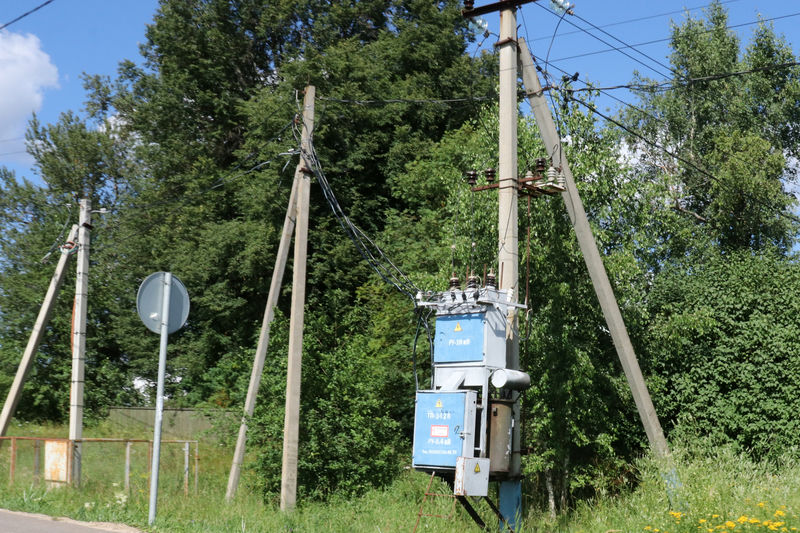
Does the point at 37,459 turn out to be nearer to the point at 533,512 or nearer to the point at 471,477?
the point at 533,512

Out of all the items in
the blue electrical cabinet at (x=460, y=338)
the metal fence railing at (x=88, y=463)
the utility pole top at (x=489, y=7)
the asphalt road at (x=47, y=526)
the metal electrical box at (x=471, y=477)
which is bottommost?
the metal fence railing at (x=88, y=463)

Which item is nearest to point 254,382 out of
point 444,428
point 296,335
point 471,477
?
point 296,335

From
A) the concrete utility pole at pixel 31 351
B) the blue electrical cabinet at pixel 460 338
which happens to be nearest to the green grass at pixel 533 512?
the blue electrical cabinet at pixel 460 338

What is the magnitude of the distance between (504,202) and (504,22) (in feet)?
10.3

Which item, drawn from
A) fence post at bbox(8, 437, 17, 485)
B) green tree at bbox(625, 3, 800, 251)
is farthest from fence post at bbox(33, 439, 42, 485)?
green tree at bbox(625, 3, 800, 251)

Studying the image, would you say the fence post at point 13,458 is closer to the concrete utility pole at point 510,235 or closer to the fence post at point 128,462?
the fence post at point 128,462

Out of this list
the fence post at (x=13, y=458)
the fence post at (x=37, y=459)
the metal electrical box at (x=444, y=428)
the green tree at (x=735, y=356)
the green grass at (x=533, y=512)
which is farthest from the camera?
the green tree at (x=735, y=356)

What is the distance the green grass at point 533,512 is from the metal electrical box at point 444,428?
72.8 inches

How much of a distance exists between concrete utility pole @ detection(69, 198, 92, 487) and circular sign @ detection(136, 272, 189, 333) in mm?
7968

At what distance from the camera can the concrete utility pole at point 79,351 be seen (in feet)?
53.0

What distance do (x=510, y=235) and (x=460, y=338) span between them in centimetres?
192

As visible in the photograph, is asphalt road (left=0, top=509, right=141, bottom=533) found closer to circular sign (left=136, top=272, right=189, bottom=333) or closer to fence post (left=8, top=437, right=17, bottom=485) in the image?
circular sign (left=136, top=272, right=189, bottom=333)

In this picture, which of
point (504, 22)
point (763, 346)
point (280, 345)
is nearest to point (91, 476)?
point (280, 345)

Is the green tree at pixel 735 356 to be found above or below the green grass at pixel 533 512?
above
